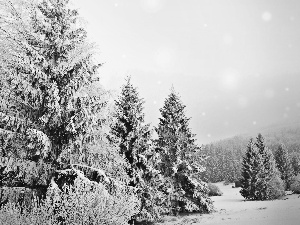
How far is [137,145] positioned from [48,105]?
11134 mm

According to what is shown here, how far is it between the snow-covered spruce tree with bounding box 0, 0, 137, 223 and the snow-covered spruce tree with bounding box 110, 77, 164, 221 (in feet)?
27.3

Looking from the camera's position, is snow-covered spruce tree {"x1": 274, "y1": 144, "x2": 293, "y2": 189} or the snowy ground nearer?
the snowy ground

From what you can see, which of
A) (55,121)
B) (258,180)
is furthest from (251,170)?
(55,121)

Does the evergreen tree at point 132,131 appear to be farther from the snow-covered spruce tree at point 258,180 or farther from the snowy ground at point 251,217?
the snow-covered spruce tree at point 258,180

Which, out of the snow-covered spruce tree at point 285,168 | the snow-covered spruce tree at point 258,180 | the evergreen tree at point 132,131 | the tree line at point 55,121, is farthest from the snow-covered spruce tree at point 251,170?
the tree line at point 55,121

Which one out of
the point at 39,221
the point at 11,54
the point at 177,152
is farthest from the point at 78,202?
the point at 177,152

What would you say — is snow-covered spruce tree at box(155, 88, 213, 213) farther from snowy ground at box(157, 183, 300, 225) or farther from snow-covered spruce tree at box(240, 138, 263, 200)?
snow-covered spruce tree at box(240, 138, 263, 200)

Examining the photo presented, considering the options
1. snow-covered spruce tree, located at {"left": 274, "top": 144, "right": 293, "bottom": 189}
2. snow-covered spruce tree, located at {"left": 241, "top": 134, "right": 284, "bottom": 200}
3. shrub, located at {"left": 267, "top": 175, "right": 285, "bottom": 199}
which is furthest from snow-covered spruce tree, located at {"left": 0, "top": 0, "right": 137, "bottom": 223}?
snow-covered spruce tree, located at {"left": 274, "top": 144, "right": 293, "bottom": 189}

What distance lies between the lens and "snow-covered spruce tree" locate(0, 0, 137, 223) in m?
9.23

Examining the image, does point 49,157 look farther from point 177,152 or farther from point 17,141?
point 177,152

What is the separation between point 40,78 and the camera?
9789 millimetres

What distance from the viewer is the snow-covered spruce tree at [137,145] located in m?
19.3

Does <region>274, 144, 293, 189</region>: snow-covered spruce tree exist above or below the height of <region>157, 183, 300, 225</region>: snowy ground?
above

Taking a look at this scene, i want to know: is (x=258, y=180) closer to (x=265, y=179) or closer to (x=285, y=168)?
(x=265, y=179)
